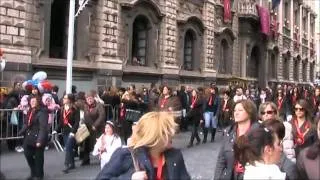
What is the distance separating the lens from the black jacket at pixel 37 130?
816 cm

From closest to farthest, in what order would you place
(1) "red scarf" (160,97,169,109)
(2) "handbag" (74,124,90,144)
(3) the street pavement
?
1. (3) the street pavement
2. (2) "handbag" (74,124,90,144)
3. (1) "red scarf" (160,97,169,109)

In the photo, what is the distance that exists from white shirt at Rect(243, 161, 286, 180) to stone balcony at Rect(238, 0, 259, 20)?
93.9 feet

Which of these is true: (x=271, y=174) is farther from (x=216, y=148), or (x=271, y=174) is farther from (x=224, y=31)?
(x=224, y=31)

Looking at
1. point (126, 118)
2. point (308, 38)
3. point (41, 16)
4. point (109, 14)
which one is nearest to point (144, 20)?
point (109, 14)

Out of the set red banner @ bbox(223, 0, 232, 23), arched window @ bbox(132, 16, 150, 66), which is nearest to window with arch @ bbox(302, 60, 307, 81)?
red banner @ bbox(223, 0, 232, 23)

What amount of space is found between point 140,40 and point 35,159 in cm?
1504

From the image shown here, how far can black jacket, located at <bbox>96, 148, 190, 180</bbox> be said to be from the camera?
129 inches

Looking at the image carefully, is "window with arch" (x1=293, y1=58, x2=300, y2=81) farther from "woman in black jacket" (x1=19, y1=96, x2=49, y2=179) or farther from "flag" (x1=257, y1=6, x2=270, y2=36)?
"woman in black jacket" (x1=19, y1=96, x2=49, y2=179)

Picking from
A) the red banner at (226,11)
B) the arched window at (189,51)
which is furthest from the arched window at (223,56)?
the arched window at (189,51)

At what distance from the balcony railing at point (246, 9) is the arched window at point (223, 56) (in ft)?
8.17

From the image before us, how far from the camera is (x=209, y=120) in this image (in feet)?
48.3

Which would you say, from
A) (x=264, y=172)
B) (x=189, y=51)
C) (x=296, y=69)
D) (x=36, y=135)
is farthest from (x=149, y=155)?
(x=296, y=69)

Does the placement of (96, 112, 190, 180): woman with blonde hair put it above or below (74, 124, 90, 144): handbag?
above

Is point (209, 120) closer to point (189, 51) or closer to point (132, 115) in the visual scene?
point (132, 115)
